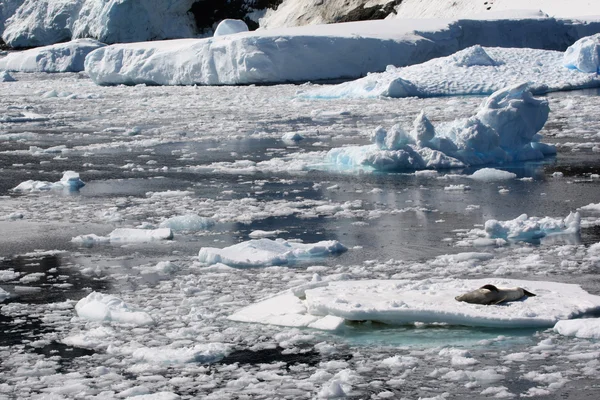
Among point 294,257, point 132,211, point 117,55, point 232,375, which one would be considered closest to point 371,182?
point 132,211

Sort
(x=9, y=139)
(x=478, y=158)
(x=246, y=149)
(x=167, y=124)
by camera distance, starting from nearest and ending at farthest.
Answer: (x=478, y=158) → (x=246, y=149) → (x=9, y=139) → (x=167, y=124)

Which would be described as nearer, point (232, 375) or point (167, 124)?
point (232, 375)

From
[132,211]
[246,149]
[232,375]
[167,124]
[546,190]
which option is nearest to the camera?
[232,375]

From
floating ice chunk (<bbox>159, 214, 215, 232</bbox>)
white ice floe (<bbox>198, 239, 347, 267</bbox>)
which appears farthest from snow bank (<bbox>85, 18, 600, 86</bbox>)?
white ice floe (<bbox>198, 239, 347, 267</bbox>)

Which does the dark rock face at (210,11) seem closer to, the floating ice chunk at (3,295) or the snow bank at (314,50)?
the snow bank at (314,50)

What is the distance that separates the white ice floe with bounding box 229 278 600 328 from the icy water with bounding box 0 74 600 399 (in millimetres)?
87

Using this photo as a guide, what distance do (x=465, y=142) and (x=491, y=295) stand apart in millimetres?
5446

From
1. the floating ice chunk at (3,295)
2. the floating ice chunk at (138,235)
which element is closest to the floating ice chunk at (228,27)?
the floating ice chunk at (138,235)

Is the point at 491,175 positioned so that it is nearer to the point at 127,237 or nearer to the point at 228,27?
the point at 127,237

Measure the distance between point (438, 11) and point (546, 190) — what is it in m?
23.6

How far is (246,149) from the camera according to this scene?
11.6 meters

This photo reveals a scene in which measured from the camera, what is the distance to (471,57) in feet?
62.8

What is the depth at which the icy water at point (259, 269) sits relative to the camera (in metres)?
3.74

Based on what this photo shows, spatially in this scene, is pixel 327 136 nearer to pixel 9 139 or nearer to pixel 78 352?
pixel 9 139
